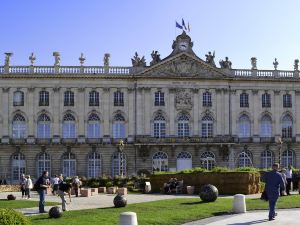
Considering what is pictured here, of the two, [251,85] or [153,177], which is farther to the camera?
[251,85]

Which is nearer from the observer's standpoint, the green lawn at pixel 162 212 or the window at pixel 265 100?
the green lawn at pixel 162 212

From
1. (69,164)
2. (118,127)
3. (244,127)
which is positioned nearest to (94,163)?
(69,164)

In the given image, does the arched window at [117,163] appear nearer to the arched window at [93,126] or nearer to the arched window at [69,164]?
the arched window at [93,126]

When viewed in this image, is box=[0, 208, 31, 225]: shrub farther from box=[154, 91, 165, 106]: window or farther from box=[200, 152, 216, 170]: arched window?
box=[200, 152, 216, 170]: arched window

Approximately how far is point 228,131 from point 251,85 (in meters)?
6.25

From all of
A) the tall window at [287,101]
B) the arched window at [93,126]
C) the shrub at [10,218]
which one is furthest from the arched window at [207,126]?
the shrub at [10,218]

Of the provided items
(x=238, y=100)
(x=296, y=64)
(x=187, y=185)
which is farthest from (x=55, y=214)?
(x=296, y=64)

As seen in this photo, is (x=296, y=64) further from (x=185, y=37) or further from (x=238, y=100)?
(x=185, y=37)

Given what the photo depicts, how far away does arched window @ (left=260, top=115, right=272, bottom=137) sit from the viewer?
71.5 metres

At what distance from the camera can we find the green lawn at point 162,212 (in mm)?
23844

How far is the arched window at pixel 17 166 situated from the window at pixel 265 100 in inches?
1131

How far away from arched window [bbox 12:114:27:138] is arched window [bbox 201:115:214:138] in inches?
806

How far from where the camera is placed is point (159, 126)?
228ft

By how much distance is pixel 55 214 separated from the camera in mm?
25094
